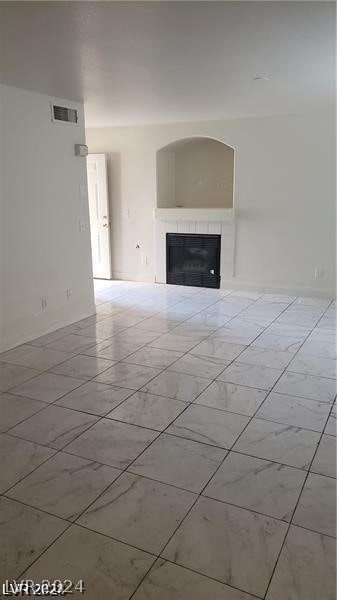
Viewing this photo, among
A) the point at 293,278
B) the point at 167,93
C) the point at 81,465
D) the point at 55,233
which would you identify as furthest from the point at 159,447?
the point at 293,278

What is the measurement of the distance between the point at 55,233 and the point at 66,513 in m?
3.14

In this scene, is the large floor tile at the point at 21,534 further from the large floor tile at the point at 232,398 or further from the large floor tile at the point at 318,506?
the large floor tile at the point at 232,398

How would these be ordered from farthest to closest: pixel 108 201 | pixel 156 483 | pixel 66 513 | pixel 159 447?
pixel 108 201, pixel 159 447, pixel 156 483, pixel 66 513

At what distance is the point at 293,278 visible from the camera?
6.10 metres

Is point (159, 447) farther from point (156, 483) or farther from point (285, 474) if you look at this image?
point (285, 474)

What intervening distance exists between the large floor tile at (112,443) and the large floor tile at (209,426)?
195mm

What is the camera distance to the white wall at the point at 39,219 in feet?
13.2

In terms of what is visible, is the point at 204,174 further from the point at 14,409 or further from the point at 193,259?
the point at 14,409

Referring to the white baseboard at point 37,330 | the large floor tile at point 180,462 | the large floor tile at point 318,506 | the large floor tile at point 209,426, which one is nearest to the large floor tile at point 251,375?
the large floor tile at point 209,426

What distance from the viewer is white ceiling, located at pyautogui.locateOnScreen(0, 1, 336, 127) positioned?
7.54 feet

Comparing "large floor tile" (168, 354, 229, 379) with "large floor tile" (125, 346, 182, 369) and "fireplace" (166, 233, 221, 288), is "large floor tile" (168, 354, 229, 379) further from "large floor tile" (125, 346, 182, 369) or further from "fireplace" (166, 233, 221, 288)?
"fireplace" (166, 233, 221, 288)

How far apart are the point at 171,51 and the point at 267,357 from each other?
98.6 inches

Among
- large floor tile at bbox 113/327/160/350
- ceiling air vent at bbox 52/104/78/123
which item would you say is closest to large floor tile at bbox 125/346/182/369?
large floor tile at bbox 113/327/160/350

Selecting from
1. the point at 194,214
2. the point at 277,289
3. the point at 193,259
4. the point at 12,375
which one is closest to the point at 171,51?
the point at 12,375
